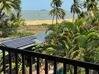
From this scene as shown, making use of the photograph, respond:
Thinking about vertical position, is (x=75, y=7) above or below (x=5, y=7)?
below

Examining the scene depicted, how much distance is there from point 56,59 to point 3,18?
118ft

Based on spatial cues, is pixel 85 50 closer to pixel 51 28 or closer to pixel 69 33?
pixel 69 33

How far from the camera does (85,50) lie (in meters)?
12.7

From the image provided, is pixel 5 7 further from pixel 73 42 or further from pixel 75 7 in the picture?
pixel 73 42

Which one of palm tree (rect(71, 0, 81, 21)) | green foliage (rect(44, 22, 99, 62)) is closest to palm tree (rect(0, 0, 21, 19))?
palm tree (rect(71, 0, 81, 21))

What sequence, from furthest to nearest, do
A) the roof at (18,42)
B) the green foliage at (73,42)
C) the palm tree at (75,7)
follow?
the palm tree at (75,7), the roof at (18,42), the green foliage at (73,42)

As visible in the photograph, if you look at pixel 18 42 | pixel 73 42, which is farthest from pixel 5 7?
pixel 73 42

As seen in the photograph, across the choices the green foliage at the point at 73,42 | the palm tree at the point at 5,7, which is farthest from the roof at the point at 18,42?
the palm tree at the point at 5,7

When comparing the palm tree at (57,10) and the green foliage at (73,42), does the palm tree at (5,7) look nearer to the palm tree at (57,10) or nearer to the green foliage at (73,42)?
the palm tree at (57,10)

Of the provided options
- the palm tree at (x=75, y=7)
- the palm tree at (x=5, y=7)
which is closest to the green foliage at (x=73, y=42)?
the palm tree at (x=5, y=7)

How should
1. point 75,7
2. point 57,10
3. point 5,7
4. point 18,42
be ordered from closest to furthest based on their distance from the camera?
point 18,42 < point 5,7 < point 75,7 < point 57,10

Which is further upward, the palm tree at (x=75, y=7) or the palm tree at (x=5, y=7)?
the palm tree at (x=5, y=7)

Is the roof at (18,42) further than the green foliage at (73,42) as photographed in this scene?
Yes

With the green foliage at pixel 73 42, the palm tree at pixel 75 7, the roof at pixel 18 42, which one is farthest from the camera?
the palm tree at pixel 75 7
